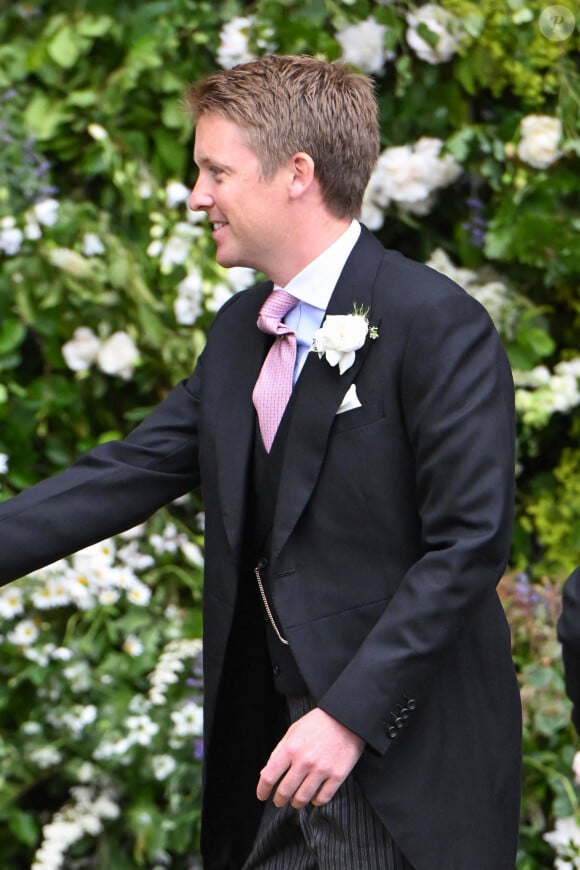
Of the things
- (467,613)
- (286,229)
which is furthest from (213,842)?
(286,229)

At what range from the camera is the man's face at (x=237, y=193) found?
1928 mm

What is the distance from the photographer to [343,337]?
1865 millimetres

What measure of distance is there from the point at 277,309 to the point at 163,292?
4.97 ft

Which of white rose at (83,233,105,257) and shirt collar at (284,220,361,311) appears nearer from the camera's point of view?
shirt collar at (284,220,361,311)

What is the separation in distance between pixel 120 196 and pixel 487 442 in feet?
6.73

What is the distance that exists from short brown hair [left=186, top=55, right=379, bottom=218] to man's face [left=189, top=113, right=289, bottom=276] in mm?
16

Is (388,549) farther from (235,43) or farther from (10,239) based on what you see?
(235,43)

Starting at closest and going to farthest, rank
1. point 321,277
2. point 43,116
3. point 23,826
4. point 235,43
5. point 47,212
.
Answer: point 321,277
point 23,826
point 47,212
point 235,43
point 43,116

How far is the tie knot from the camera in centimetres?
199

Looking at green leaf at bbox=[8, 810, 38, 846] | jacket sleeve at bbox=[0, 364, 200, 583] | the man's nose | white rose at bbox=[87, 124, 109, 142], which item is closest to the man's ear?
the man's nose

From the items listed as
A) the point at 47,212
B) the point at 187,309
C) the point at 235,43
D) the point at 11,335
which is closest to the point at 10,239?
the point at 47,212

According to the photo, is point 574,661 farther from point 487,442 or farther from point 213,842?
point 213,842

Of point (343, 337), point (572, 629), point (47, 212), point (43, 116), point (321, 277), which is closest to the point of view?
point (572, 629)

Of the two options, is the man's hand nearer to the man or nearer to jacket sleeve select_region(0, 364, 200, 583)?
the man
